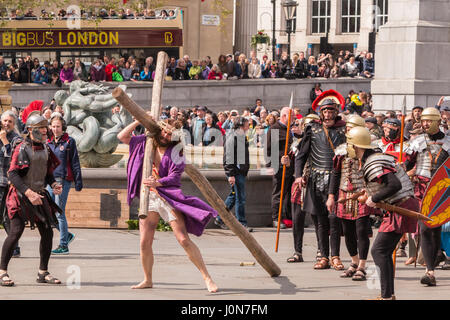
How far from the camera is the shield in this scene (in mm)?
9664

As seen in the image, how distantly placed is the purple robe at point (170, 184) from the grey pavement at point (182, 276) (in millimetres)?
694

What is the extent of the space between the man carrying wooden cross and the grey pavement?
531mm

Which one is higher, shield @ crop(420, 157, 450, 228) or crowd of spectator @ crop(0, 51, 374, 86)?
crowd of spectator @ crop(0, 51, 374, 86)

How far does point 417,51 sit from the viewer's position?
767 inches

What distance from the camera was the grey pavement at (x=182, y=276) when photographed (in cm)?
926

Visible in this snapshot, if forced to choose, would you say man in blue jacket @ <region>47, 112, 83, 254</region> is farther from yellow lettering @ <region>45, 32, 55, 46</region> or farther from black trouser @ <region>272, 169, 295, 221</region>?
yellow lettering @ <region>45, 32, 55, 46</region>

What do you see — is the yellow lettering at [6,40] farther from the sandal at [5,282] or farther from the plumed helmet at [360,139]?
the plumed helmet at [360,139]

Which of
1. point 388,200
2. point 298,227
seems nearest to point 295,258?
point 298,227

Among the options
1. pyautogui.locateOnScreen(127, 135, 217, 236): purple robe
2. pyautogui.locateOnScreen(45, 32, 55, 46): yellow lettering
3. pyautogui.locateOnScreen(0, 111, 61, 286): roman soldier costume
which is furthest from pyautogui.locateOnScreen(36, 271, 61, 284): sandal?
pyautogui.locateOnScreen(45, 32, 55, 46): yellow lettering

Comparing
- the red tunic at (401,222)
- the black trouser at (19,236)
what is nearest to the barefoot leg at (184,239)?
the black trouser at (19,236)

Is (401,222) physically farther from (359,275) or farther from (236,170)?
(236,170)

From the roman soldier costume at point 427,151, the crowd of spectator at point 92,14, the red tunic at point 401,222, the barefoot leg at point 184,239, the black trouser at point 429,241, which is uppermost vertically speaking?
the crowd of spectator at point 92,14

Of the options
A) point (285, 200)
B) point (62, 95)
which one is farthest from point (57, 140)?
point (62, 95)

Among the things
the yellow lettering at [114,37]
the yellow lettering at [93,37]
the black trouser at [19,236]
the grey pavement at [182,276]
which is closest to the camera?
the grey pavement at [182,276]
